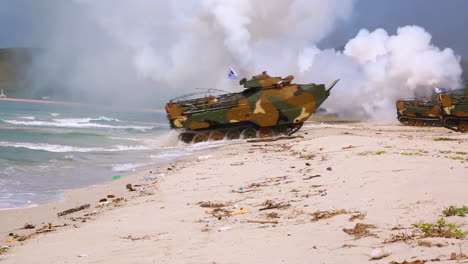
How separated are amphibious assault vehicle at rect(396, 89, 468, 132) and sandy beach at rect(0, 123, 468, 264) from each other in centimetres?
1873

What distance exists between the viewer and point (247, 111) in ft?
89.9

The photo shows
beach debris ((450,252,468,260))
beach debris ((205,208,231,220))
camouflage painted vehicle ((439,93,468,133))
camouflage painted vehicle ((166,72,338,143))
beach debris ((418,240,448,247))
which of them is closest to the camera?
beach debris ((450,252,468,260))

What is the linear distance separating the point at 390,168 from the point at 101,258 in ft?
18.6

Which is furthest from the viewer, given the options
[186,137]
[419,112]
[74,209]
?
[419,112]

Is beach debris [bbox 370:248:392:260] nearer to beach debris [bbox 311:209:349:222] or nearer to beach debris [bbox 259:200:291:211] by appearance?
beach debris [bbox 311:209:349:222]

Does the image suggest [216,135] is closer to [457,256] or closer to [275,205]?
[275,205]

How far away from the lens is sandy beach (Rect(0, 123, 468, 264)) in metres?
5.12

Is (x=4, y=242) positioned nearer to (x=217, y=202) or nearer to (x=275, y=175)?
(x=217, y=202)


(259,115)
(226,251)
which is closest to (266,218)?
(226,251)

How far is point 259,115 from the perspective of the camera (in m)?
27.6

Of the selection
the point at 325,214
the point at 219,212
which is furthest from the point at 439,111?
the point at 325,214

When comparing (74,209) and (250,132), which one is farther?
(250,132)

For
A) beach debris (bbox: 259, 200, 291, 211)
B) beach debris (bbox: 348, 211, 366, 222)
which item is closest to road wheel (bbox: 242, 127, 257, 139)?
Result: beach debris (bbox: 259, 200, 291, 211)

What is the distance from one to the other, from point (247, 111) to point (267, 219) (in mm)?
20559
